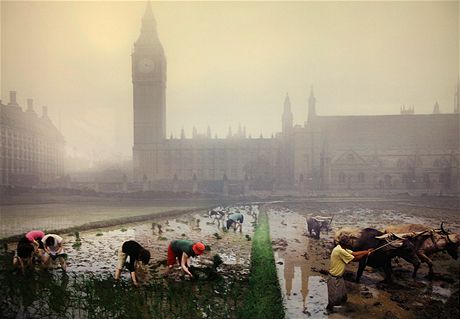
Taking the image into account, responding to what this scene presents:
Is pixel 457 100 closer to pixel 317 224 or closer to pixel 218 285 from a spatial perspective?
pixel 317 224

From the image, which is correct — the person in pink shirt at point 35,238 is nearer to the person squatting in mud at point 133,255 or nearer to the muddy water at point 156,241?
the muddy water at point 156,241

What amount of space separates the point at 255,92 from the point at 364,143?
289 inches

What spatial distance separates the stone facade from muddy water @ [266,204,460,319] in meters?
12.8

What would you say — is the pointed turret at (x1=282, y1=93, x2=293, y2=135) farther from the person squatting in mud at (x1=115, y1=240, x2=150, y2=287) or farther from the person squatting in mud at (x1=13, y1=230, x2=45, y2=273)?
the person squatting in mud at (x1=13, y1=230, x2=45, y2=273)

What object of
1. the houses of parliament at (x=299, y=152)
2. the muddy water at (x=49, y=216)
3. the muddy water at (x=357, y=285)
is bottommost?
the muddy water at (x=357, y=285)

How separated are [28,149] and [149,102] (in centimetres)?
801

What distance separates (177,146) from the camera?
21609mm

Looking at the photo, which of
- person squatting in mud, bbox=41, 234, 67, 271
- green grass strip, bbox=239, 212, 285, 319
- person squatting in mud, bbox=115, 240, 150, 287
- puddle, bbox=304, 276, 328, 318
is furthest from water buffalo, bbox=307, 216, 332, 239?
person squatting in mud, bbox=41, 234, 67, 271

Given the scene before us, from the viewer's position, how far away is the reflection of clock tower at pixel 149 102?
16.2 m

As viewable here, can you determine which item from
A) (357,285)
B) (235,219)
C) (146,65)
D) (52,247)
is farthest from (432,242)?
(146,65)

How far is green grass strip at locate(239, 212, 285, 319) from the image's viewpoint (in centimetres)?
552

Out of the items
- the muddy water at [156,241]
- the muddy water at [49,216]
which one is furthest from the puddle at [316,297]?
the muddy water at [49,216]

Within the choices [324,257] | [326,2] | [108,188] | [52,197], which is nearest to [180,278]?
[324,257]

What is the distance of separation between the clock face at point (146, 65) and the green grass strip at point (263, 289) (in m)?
13.5
